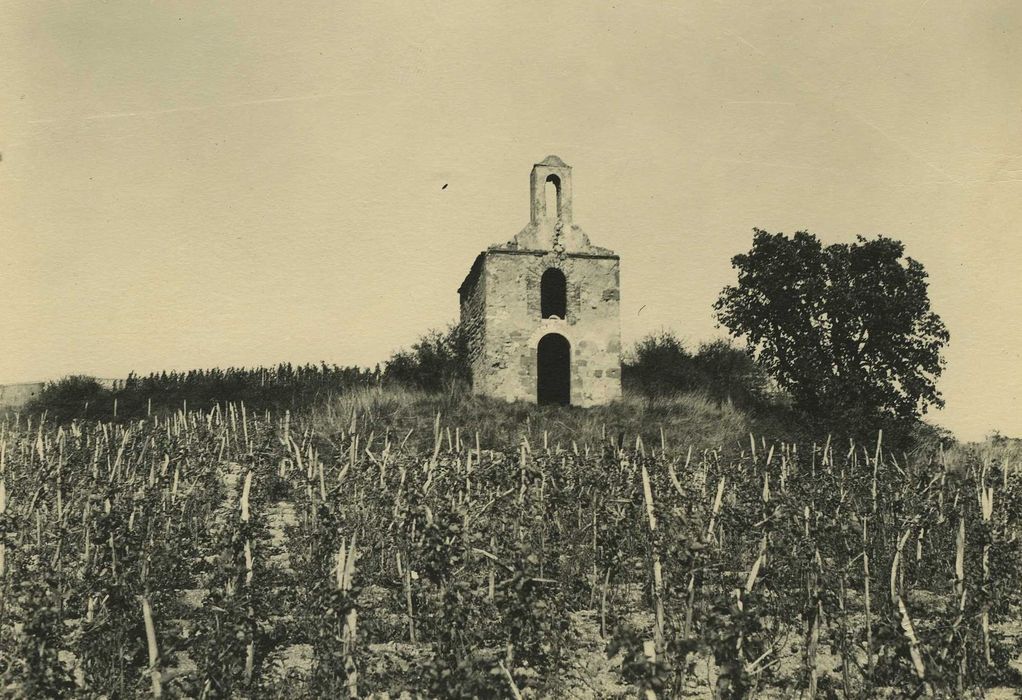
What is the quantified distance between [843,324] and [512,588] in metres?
20.2

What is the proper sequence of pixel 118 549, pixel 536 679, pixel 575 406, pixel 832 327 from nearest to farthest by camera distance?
pixel 536 679 → pixel 118 549 → pixel 575 406 → pixel 832 327

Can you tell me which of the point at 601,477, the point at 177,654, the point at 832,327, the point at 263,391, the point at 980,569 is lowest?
the point at 177,654

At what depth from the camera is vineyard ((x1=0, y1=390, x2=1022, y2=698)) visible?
459 cm

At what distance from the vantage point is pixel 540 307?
64.9 feet

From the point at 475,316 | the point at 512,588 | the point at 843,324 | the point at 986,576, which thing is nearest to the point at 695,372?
the point at 843,324

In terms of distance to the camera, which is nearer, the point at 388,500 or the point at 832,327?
the point at 388,500

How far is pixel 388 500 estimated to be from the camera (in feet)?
27.5

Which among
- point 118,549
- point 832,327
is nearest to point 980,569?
point 118,549

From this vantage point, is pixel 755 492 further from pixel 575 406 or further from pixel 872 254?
pixel 872 254

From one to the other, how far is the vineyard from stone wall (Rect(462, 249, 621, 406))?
27.1ft

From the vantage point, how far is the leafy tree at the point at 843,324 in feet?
70.8

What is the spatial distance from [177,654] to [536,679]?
304 cm

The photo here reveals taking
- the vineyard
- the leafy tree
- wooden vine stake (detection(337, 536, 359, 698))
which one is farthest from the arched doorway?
wooden vine stake (detection(337, 536, 359, 698))

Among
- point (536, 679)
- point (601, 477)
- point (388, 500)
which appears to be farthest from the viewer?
point (601, 477)
